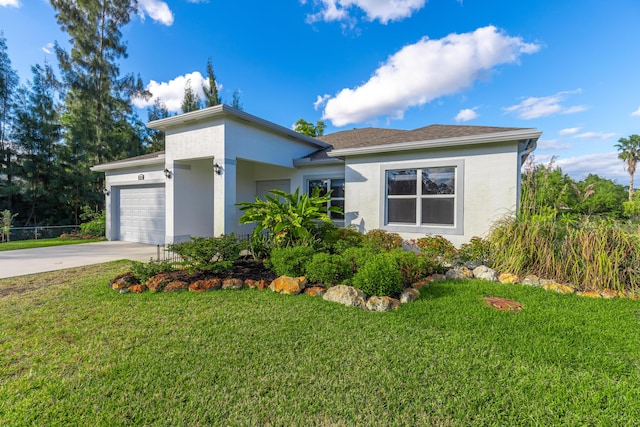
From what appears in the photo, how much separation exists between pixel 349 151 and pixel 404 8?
680cm

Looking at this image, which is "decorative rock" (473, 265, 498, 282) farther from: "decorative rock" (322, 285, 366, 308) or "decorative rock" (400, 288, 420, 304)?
"decorative rock" (322, 285, 366, 308)

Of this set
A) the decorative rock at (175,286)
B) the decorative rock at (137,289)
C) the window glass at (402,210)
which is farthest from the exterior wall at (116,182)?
the window glass at (402,210)

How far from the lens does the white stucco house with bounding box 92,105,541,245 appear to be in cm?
680

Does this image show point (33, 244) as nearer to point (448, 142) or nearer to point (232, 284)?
point (232, 284)

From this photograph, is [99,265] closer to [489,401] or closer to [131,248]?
[131,248]

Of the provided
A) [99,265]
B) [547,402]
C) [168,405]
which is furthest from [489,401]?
[99,265]

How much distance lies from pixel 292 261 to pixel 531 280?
4.58 m

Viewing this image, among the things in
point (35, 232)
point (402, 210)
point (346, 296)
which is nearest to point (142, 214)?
point (35, 232)

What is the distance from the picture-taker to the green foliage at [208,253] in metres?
5.30

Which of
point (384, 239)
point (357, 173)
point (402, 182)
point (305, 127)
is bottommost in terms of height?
point (384, 239)

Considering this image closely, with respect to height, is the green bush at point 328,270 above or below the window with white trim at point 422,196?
below

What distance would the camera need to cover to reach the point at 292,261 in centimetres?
521

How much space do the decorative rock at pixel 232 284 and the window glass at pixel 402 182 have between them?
5.02 meters

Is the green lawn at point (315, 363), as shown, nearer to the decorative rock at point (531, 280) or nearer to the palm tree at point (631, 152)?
the decorative rock at point (531, 280)
